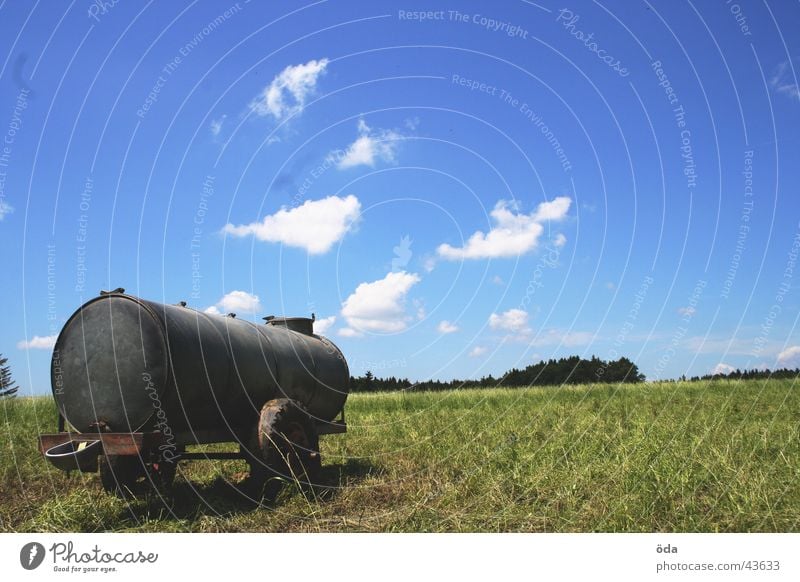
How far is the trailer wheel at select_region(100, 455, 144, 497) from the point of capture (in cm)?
811

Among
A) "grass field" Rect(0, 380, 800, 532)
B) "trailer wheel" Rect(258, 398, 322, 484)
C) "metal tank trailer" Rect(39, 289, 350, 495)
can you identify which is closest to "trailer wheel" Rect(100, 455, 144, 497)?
"metal tank trailer" Rect(39, 289, 350, 495)

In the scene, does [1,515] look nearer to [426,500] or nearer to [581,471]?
[426,500]

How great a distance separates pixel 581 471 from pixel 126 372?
5.80 metres

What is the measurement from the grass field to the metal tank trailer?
0.49 metres

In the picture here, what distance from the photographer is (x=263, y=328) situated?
9.80 meters

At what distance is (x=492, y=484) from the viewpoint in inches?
314

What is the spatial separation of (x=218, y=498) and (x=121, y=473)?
4.30 ft

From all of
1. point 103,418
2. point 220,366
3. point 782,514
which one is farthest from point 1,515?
point 782,514
